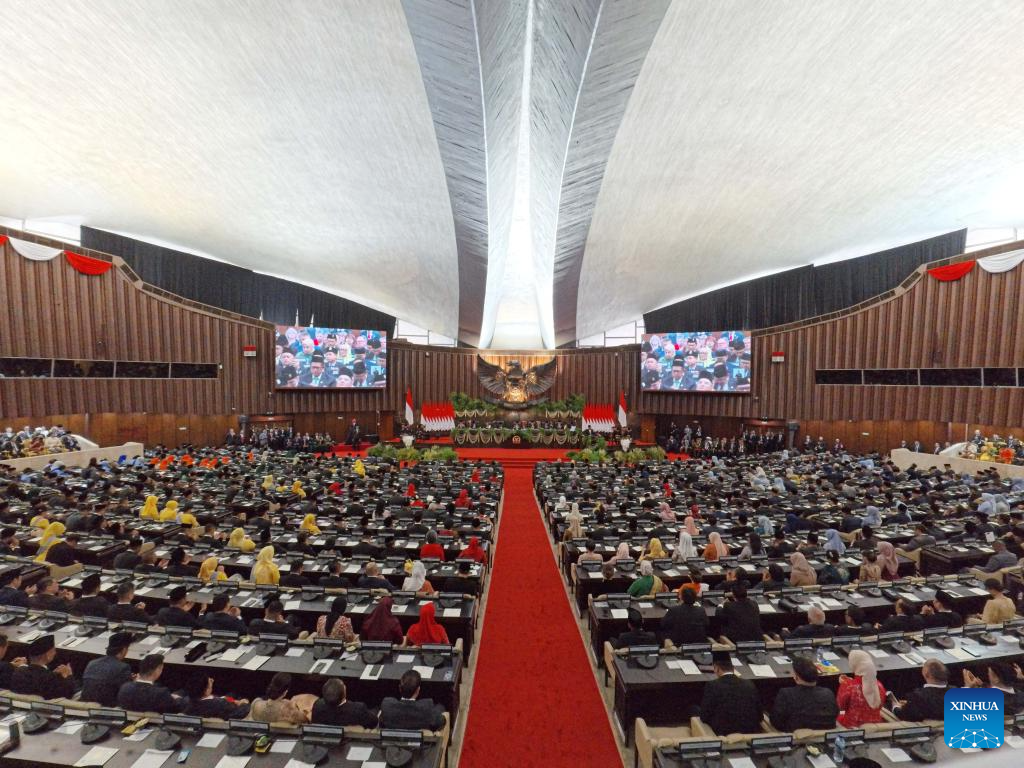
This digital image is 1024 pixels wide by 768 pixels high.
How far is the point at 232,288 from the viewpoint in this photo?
23.7 meters

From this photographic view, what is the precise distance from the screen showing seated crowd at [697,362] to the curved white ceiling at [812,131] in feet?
13.5

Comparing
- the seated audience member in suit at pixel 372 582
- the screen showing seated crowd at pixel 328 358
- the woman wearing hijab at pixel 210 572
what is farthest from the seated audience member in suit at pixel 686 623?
the screen showing seated crowd at pixel 328 358

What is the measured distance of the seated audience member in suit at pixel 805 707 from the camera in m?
3.13

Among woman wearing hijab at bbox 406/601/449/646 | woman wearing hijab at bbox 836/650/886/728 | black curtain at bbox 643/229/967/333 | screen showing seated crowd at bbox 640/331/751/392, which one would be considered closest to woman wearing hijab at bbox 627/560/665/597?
woman wearing hijab at bbox 836/650/886/728

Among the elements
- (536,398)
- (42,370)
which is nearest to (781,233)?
(536,398)

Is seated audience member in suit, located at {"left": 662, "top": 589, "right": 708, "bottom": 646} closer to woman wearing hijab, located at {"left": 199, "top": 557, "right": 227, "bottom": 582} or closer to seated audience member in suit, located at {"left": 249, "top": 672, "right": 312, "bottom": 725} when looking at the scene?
seated audience member in suit, located at {"left": 249, "top": 672, "right": 312, "bottom": 725}

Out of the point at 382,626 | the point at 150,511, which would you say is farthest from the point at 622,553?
the point at 150,511

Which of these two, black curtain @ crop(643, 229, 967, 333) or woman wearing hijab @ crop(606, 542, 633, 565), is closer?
woman wearing hijab @ crop(606, 542, 633, 565)

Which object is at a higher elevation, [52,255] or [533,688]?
[52,255]

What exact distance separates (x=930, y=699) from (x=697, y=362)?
Answer: 20.0m

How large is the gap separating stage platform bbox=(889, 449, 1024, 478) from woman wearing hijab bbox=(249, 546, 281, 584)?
54.1 ft

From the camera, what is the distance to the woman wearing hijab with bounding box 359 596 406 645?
434 cm

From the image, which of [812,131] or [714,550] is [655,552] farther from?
[812,131]

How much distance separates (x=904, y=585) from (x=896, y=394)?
15.4 metres
